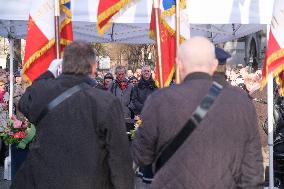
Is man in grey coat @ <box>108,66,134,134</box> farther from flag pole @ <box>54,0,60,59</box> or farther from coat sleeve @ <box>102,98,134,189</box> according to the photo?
coat sleeve @ <box>102,98,134,189</box>

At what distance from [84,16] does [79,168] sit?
474cm

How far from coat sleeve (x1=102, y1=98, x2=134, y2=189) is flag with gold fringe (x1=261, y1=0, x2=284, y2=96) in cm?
315

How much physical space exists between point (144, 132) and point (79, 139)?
1.83ft

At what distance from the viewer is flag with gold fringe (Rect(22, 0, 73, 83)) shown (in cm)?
612

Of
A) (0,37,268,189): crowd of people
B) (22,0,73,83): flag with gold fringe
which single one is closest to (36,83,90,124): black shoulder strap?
(0,37,268,189): crowd of people

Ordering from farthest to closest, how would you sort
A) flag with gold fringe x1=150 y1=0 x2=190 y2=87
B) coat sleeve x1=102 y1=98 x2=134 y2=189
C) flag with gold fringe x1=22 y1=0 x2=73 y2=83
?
flag with gold fringe x1=150 y1=0 x2=190 y2=87
flag with gold fringe x1=22 y1=0 x2=73 y2=83
coat sleeve x1=102 y1=98 x2=134 y2=189

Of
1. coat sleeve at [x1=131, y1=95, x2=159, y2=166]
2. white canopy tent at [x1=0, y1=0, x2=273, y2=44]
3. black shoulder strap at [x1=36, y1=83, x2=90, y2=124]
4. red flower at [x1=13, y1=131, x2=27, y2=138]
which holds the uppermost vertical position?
white canopy tent at [x1=0, y1=0, x2=273, y2=44]

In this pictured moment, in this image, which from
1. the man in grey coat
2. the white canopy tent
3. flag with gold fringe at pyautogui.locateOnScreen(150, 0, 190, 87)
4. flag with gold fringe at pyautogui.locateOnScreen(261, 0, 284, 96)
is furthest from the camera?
the man in grey coat

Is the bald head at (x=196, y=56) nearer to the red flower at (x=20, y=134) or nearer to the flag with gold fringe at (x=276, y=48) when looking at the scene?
the flag with gold fringe at (x=276, y=48)

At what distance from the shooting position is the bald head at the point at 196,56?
318 cm

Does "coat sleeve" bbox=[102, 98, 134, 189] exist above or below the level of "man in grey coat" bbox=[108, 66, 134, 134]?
below

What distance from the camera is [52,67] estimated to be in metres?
4.20

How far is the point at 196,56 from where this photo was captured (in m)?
3.18

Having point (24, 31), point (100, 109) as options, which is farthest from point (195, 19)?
point (100, 109)
